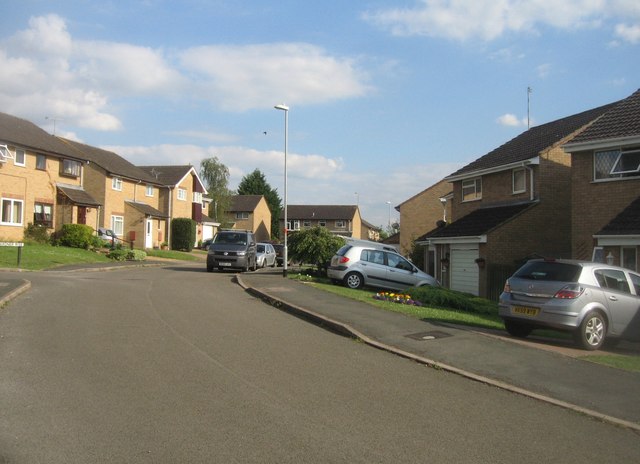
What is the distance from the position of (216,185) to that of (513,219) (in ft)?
180

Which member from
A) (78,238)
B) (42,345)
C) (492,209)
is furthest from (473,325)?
(78,238)

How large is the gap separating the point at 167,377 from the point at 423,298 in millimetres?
10888

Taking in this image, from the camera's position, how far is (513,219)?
21.8 m

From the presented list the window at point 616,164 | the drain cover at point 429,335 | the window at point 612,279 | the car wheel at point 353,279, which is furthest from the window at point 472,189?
the drain cover at point 429,335

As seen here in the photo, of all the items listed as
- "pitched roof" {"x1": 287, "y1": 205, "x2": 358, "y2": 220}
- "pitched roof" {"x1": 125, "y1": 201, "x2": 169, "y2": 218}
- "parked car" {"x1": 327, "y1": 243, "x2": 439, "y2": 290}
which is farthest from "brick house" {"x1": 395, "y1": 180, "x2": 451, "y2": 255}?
"pitched roof" {"x1": 287, "y1": 205, "x2": 358, "y2": 220}

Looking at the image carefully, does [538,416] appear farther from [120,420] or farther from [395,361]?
[120,420]

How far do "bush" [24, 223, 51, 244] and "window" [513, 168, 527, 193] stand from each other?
82.7 ft

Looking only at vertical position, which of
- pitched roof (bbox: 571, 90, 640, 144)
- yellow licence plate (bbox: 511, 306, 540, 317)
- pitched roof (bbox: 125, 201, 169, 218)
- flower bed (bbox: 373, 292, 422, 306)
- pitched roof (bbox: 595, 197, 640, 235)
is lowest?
flower bed (bbox: 373, 292, 422, 306)

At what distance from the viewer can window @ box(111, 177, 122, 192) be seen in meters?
42.4

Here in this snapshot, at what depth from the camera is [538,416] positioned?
20.5ft

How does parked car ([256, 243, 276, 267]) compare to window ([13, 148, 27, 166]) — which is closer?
parked car ([256, 243, 276, 267])

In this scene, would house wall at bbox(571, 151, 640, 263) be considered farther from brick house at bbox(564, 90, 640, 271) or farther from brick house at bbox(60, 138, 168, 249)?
brick house at bbox(60, 138, 168, 249)

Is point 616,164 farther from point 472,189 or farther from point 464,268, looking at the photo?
point 472,189

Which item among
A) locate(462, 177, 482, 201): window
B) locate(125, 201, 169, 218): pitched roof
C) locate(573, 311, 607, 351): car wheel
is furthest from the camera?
locate(125, 201, 169, 218): pitched roof
